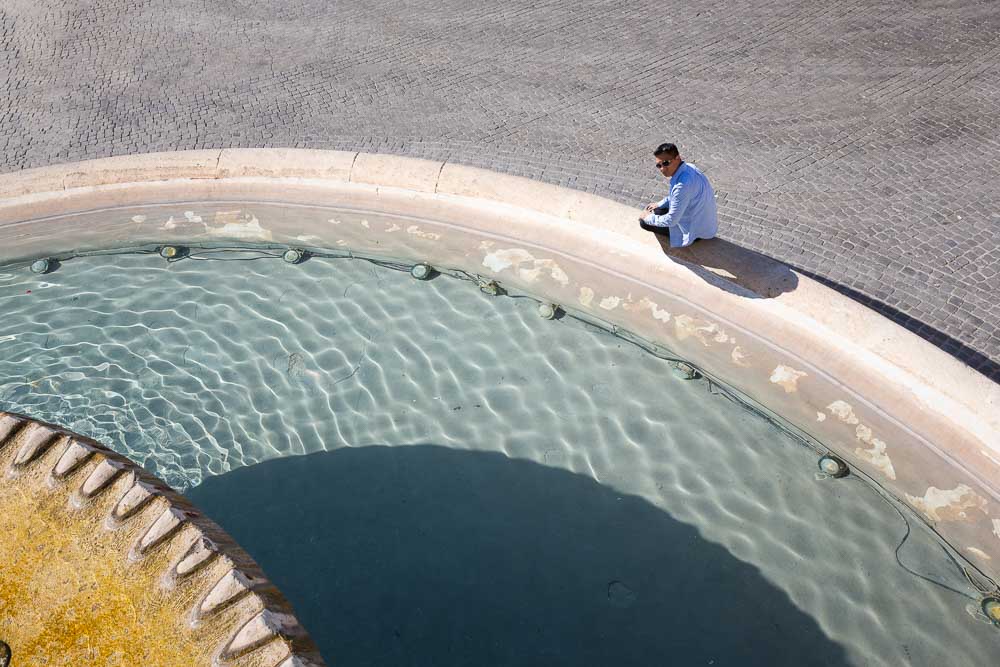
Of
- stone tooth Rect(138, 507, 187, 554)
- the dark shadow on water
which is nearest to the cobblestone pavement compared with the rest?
the dark shadow on water

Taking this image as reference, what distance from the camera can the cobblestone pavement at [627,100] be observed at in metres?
6.64

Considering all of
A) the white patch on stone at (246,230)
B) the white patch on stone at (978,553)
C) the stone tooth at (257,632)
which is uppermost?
the stone tooth at (257,632)

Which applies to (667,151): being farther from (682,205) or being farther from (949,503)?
(949,503)

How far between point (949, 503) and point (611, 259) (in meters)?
2.67

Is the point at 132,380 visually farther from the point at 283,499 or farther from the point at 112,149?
the point at 112,149

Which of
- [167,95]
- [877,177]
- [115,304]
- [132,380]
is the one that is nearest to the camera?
[132,380]

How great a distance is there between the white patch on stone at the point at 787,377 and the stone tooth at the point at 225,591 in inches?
144

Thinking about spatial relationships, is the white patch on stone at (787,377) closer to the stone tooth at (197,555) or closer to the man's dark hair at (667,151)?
the man's dark hair at (667,151)

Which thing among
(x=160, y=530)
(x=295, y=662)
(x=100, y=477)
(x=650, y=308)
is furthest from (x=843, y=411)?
(x=100, y=477)

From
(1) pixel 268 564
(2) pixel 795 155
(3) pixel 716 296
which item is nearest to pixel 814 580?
(3) pixel 716 296

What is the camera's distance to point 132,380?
618 centimetres

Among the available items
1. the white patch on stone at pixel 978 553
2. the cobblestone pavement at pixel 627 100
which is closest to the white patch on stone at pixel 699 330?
the cobblestone pavement at pixel 627 100

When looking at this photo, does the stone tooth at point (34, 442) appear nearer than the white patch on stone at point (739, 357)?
Yes

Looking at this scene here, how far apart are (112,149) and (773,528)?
6.79 metres
